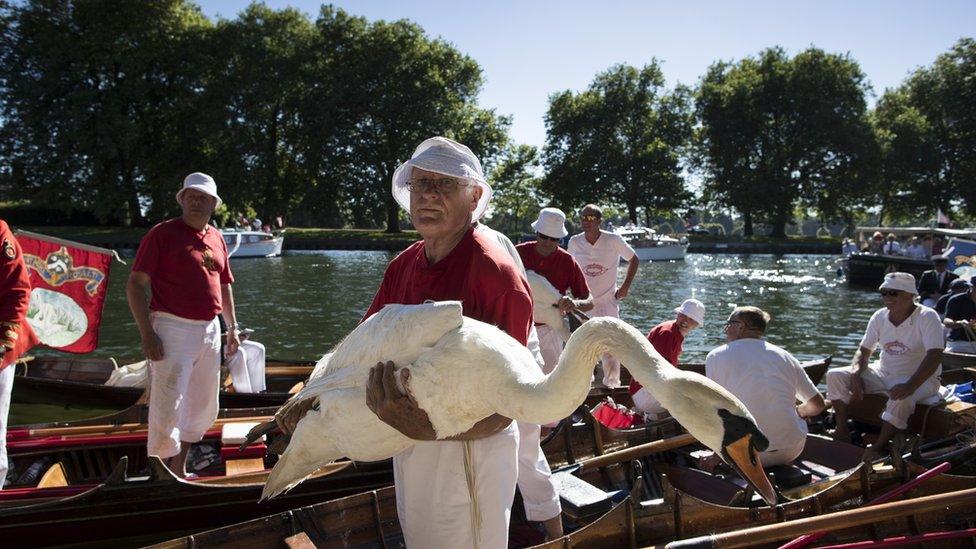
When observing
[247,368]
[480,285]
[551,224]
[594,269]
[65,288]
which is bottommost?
[247,368]

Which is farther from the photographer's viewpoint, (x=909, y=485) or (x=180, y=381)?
(x=180, y=381)

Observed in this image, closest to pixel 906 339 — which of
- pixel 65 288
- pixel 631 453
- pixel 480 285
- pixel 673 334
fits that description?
pixel 673 334

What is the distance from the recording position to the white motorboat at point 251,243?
39.6m

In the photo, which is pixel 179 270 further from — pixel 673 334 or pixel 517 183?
pixel 517 183

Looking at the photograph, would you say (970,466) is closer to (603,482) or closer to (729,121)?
(603,482)

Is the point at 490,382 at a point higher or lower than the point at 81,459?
higher

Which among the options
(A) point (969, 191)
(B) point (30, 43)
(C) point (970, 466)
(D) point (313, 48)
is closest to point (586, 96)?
(D) point (313, 48)

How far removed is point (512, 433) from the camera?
9.64ft

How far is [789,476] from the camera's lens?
17.7 feet

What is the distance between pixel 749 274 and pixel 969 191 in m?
29.0

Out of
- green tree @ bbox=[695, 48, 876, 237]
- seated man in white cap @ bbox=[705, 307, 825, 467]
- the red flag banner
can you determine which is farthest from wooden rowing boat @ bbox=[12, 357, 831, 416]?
green tree @ bbox=[695, 48, 876, 237]

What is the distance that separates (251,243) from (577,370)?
40536 millimetres

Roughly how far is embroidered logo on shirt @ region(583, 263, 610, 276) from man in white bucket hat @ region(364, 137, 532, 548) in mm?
6086

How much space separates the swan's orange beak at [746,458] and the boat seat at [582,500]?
8.83ft
